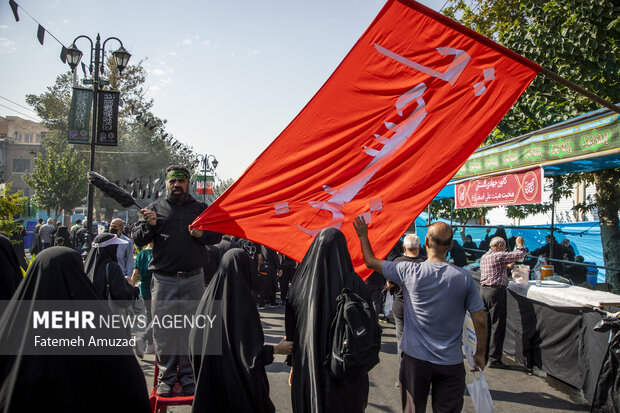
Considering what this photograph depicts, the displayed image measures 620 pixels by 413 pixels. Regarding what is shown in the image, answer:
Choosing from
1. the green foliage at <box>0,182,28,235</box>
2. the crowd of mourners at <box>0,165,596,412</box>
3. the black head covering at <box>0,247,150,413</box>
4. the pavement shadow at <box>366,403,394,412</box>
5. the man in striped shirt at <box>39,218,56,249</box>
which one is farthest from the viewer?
the man in striped shirt at <box>39,218,56,249</box>

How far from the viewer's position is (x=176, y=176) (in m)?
4.49

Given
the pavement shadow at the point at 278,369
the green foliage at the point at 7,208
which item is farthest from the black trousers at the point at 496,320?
the green foliage at the point at 7,208

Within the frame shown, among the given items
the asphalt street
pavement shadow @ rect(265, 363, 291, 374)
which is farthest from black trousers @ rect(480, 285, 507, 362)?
pavement shadow @ rect(265, 363, 291, 374)

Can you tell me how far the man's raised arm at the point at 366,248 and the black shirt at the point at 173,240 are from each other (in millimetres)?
1655

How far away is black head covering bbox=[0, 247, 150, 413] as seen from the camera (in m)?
2.07

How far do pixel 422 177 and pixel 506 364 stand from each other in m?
4.80

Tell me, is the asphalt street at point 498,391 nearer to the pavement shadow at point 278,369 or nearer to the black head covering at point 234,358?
the pavement shadow at point 278,369

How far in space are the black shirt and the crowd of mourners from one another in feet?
0.03

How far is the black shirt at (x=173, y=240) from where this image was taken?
14.1ft

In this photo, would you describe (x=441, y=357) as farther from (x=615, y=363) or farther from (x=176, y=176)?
Result: (x=176, y=176)

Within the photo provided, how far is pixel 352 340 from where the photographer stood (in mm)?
2455

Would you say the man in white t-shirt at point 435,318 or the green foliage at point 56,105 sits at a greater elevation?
the green foliage at point 56,105

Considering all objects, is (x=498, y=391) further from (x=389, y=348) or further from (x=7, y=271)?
(x=7, y=271)

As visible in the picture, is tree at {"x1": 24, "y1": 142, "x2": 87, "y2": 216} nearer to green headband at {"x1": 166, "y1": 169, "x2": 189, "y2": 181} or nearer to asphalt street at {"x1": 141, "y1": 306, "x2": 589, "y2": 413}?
asphalt street at {"x1": 141, "y1": 306, "x2": 589, "y2": 413}
